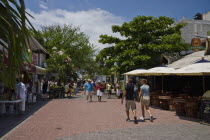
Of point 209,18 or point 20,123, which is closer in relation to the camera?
point 20,123

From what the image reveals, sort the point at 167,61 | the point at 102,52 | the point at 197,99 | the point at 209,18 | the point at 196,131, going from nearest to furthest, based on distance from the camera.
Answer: the point at 196,131 → the point at 197,99 → the point at 167,61 → the point at 102,52 → the point at 209,18

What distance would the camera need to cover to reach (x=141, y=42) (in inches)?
834

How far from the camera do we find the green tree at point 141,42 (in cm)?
2016

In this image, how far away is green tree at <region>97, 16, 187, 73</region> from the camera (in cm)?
2016

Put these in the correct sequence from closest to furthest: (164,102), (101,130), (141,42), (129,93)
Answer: (101,130) → (129,93) → (164,102) → (141,42)

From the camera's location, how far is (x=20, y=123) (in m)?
7.99

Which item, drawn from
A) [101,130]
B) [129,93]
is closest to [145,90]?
[129,93]

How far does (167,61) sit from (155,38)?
8.22 ft

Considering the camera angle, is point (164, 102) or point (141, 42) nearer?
Answer: point (164, 102)

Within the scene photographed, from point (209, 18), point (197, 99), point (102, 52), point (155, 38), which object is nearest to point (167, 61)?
point (155, 38)

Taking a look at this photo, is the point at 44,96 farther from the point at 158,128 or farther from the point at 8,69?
the point at 8,69

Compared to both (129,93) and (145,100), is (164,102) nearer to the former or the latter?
(145,100)

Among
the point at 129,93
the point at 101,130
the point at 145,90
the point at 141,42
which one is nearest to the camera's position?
the point at 101,130

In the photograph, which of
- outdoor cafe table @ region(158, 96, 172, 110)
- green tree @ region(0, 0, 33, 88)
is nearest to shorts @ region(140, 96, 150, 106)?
outdoor cafe table @ region(158, 96, 172, 110)
